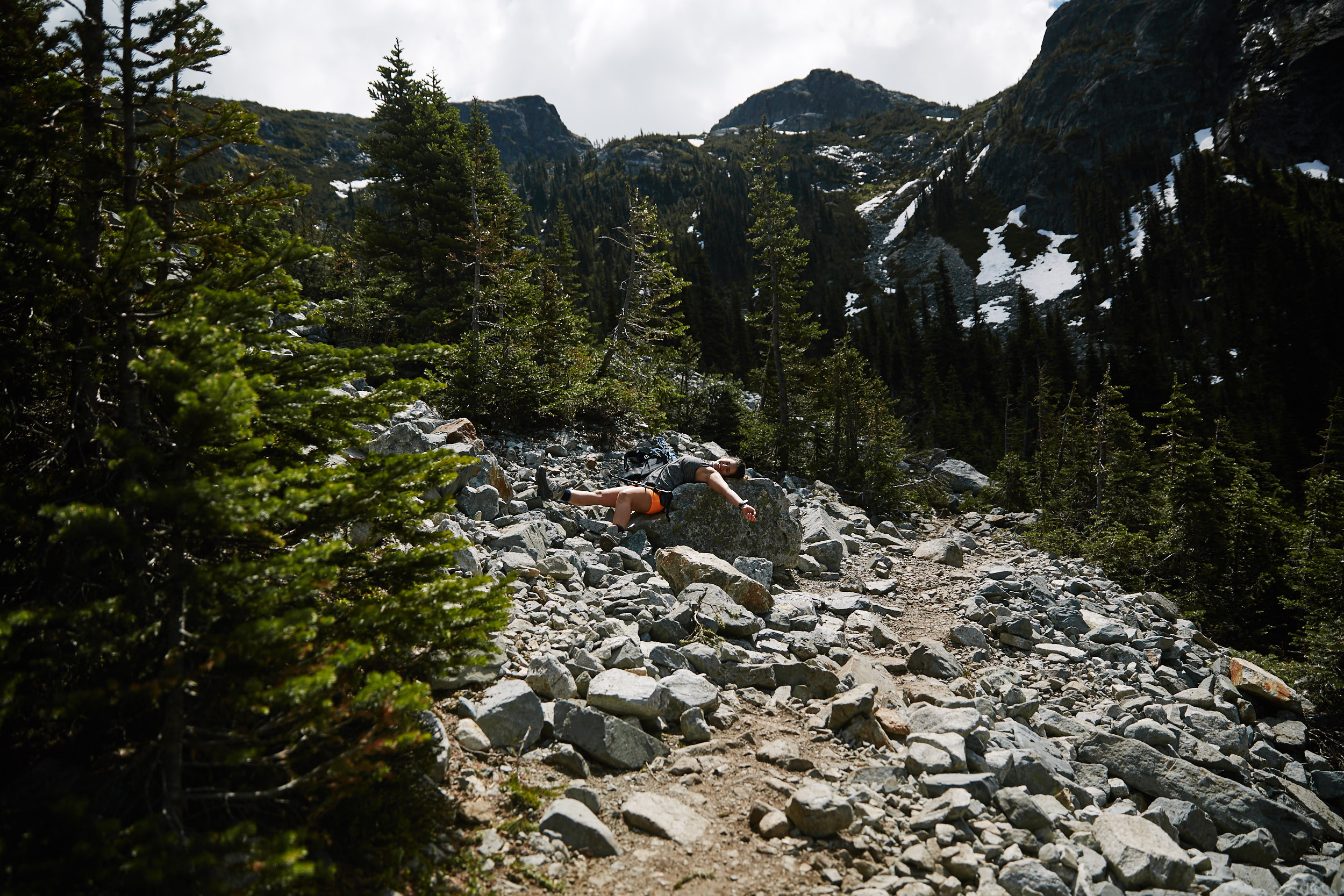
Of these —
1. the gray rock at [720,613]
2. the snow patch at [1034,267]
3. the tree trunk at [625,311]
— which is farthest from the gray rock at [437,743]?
the snow patch at [1034,267]

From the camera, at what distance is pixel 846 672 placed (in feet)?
21.2

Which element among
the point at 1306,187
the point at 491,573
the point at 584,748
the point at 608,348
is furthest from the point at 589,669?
the point at 1306,187

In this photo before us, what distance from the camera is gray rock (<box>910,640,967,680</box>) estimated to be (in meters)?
7.19

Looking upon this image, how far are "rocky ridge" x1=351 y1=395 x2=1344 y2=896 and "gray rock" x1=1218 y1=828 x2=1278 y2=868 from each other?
0.02 metres

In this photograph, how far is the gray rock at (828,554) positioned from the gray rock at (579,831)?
8.56 meters

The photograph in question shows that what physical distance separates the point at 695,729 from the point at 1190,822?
4.35 meters

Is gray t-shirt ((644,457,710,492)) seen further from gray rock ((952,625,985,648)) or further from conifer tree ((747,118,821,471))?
conifer tree ((747,118,821,471))

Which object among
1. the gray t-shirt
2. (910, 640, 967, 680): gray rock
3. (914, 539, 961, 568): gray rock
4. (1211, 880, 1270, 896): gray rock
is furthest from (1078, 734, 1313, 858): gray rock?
(914, 539, 961, 568): gray rock

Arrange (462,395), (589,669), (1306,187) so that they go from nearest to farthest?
1. (589,669)
2. (462,395)
3. (1306,187)

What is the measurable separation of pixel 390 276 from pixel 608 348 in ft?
24.5

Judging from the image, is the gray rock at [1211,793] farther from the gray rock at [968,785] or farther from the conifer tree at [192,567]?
the conifer tree at [192,567]

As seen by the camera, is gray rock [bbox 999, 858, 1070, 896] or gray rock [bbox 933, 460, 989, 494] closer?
gray rock [bbox 999, 858, 1070, 896]

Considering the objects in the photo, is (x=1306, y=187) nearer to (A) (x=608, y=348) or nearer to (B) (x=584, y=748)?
(A) (x=608, y=348)

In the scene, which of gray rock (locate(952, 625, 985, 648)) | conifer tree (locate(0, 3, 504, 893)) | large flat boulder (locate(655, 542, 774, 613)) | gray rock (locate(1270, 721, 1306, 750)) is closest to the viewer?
conifer tree (locate(0, 3, 504, 893))
